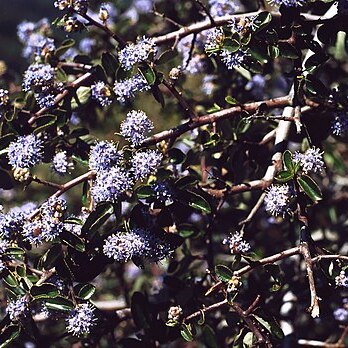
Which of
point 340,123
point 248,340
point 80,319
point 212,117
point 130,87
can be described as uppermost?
point 130,87

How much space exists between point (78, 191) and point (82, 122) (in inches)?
53.5

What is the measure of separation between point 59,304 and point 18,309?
9cm

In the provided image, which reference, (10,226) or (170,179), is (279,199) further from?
(10,226)

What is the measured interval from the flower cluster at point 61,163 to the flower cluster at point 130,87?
0.19m

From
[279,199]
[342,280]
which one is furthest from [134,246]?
[342,280]

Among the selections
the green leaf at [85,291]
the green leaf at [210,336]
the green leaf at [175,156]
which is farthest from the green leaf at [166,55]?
the green leaf at [210,336]

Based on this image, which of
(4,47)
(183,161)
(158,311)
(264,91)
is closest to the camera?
(183,161)

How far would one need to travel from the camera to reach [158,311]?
66.9 inches

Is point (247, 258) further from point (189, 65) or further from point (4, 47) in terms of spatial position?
point (4, 47)

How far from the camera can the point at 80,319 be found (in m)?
1.43

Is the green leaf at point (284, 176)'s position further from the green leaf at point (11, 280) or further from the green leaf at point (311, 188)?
the green leaf at point (11, 280)

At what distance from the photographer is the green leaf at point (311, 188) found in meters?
1.36

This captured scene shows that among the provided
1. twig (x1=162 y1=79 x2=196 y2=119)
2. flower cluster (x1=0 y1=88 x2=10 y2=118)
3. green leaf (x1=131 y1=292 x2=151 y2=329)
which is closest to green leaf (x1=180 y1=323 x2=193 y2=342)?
green leaf (x1=131 y1=292 x2=151 y2=329)

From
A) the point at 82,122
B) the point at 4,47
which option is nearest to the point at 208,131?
the point at 82,122
